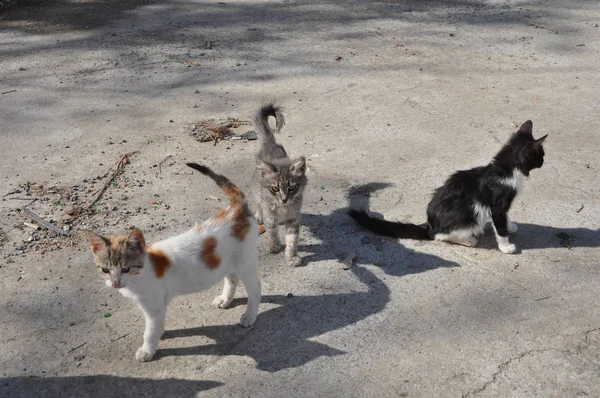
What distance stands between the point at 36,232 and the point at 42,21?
5749 millimetres

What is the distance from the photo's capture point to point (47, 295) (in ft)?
13.7

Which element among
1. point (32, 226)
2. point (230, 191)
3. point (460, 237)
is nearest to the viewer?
point (230, 191)

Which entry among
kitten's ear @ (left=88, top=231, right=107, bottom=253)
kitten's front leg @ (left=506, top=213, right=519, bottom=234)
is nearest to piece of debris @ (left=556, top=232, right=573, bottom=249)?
kitten's front leg @ (left=506, top=213, right=519, bottom=234)

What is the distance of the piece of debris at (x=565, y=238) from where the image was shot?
4.72 metres

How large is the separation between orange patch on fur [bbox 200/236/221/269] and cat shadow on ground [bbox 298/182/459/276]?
1051 mm

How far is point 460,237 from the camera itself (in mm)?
4648

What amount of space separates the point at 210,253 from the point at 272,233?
108 cm

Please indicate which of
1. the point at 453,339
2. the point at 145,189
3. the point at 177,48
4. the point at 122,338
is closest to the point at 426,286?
the point at 453,339

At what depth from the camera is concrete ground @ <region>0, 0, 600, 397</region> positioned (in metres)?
3.64

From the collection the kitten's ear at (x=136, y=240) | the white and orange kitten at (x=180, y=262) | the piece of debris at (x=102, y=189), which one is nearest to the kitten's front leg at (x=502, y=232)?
the white and orange kitten at (x=180, y=262)

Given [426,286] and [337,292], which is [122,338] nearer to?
[337,292]

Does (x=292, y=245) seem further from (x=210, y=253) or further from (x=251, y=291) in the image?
(x=210, y=253)

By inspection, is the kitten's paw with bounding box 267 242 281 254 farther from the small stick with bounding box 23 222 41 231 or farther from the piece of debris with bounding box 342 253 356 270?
Result: the small stick with bounding box 23 222 41 231

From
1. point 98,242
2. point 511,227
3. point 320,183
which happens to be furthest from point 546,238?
point 98,242
